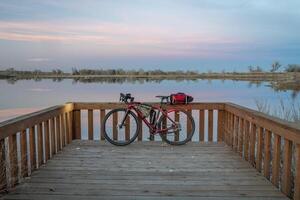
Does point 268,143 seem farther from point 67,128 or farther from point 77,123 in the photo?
point 77,123

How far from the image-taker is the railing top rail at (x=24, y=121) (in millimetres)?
3874

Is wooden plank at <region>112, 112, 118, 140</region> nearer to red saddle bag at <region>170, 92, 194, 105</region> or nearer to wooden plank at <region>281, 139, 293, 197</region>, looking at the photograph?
red saddle bag at <region>170, 92, 194, 105</region>

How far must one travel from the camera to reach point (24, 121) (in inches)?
174

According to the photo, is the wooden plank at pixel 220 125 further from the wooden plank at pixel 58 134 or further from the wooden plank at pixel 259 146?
the wooden plank at pixel 58 134

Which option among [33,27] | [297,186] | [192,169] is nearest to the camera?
[297,186]

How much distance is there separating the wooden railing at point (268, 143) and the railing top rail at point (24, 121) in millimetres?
2626

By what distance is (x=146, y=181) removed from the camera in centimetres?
420

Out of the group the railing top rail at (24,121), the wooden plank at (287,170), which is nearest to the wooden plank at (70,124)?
the railing top rail at (24,121)

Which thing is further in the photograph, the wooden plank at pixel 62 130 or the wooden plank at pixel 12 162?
the wooden plank at pixel 62 130

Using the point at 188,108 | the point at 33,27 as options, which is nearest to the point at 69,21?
the point at 33,27

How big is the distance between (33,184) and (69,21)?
455 inches

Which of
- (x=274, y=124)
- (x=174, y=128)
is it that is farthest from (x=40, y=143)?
(x=274, y=124)

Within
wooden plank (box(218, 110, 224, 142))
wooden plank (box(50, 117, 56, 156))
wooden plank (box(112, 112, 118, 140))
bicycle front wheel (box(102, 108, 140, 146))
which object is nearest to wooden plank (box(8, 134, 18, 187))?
wooden plank (box(50, 117, 56, 156))

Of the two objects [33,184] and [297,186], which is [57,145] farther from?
[297,186]
